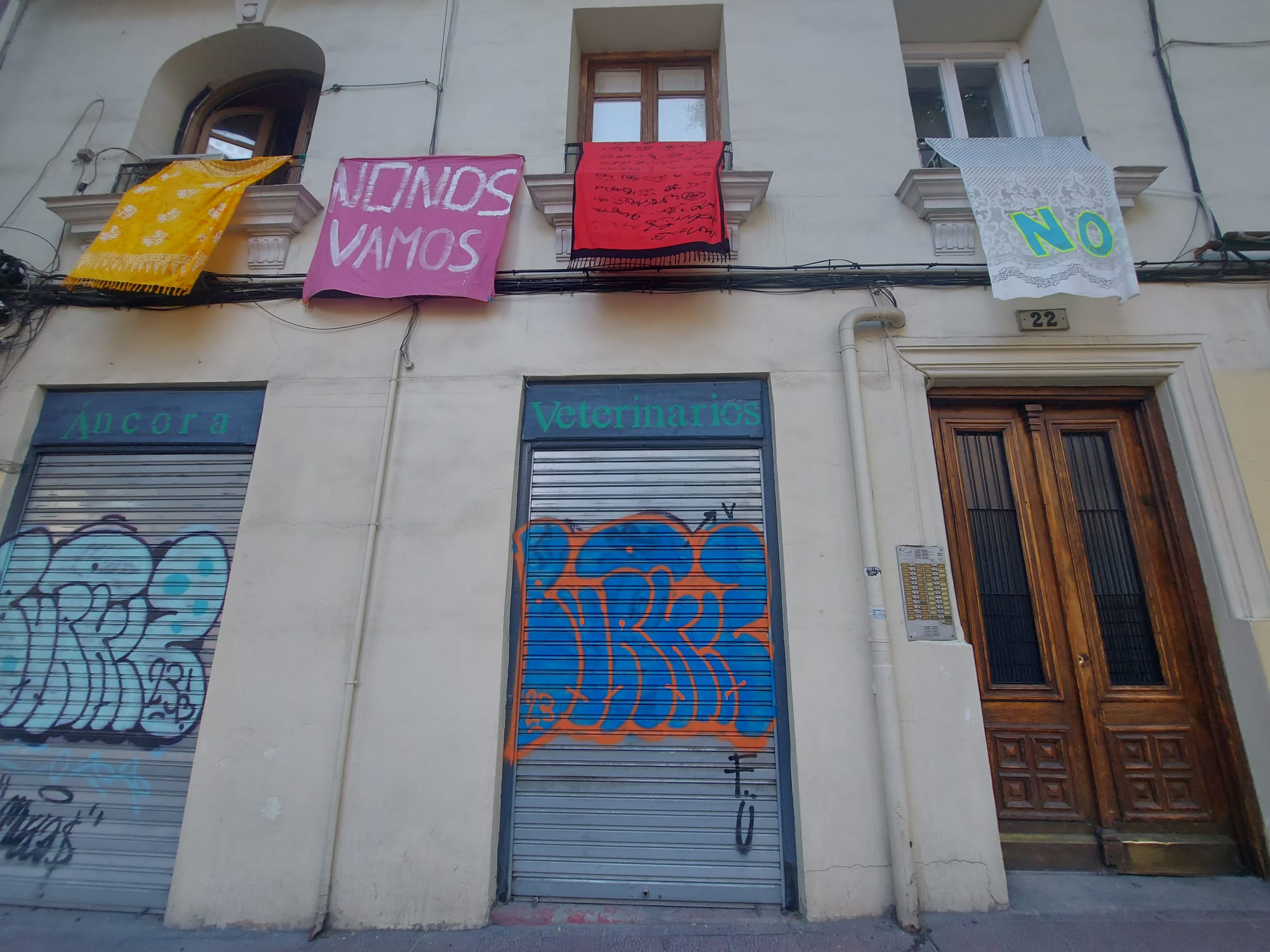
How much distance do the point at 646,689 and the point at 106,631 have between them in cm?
373

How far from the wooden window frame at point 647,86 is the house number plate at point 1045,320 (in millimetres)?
3017

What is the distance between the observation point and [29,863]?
138 inches

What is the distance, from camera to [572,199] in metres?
4.28

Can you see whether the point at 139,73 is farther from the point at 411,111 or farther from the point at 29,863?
the point at 29,863

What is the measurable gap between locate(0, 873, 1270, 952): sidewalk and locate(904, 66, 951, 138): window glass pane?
5.76 m

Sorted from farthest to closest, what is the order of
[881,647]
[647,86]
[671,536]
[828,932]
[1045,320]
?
[647,86], [1045,320], [671,536], [881,647], [828,932]

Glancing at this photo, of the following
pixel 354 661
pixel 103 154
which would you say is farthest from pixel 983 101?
pixel 103 154

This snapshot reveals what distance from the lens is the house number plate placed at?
3.97m

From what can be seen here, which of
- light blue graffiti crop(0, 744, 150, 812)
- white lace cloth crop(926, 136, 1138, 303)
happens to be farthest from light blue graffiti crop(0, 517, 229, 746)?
white lace cloth crop(926, 136, 1138, 303)

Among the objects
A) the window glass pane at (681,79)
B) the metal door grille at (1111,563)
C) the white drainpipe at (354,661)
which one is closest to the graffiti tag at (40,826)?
the white drainpipe at (354,661)

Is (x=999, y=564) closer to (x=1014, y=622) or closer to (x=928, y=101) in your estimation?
(x=1014, y=622)

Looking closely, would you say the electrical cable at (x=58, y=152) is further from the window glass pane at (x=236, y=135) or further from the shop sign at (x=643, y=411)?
the shop sign at (x=643, y=411)

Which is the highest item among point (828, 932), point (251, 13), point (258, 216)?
point (251, 13)

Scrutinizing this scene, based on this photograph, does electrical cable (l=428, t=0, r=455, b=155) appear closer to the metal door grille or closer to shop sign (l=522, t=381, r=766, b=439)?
shop sign (l=522, t=381, r=766, b=439)
